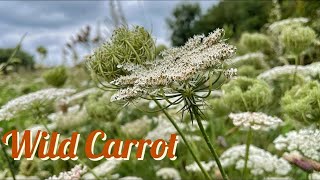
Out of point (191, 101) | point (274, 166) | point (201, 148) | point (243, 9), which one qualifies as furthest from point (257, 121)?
point (243, 9)

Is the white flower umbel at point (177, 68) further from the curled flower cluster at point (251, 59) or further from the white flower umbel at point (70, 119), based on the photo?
the curled flower cluster at point (251, 59)

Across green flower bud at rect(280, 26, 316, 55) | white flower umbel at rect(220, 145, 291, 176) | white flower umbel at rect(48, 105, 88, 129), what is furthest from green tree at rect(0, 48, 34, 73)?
green flower bud at rect(280, 26, 316, 55)

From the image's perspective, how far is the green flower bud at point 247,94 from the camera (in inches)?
120

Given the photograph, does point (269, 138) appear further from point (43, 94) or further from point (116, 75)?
point (116, 75)

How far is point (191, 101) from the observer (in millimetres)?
1814

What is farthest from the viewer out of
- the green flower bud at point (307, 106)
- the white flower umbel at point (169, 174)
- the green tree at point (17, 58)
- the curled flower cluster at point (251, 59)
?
the curled flower cluster at point (251, 59)

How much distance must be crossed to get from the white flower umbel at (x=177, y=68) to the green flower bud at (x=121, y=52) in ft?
0.19

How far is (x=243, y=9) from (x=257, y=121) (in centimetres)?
3921

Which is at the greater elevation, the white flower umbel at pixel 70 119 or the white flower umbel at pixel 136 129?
the white flower umbel at pixel 70 119

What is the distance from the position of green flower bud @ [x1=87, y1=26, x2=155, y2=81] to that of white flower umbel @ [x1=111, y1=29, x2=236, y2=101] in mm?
57

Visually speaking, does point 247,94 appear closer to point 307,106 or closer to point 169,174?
point 307,106

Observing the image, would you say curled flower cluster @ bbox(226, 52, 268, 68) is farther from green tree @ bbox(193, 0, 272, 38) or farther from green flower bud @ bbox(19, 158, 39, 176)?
green tree @ bbox(193, 0, 272, 38)

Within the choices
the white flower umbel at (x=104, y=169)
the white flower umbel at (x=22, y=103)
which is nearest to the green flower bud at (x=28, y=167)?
the white flower umbel at (x=104, y=169)

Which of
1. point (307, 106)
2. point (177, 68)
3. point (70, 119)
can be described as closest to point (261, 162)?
point (307, 106)
